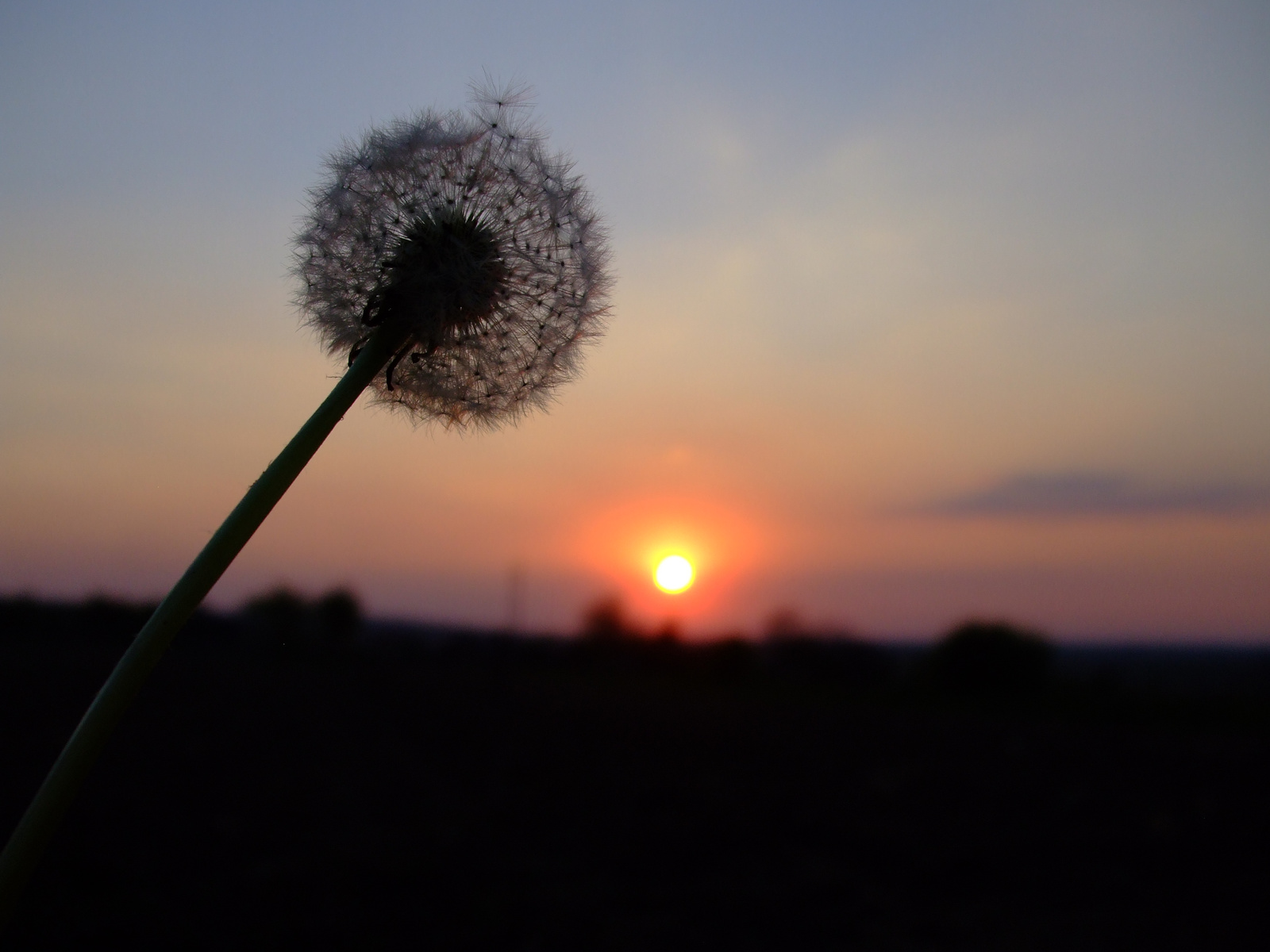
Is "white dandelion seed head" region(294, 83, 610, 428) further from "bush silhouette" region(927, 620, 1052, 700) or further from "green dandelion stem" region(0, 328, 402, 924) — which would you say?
"bush silhouette" region(927, 620, 1052, 700)

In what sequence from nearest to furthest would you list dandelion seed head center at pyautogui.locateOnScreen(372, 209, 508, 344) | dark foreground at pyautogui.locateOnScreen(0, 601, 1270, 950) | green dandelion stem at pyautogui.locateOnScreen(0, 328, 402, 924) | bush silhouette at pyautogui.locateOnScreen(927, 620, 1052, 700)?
1. green dandelion stem at pyautogui.locateOnScreen(0, 328, 402, 924)
2. dandelion seed head center at pyautogui.locateOnScreen(372, 209, 508, 344)
3. dark foreground at pyautogui.locateOnScreen(0, 601, 1270, 950)
4. bush silhouette at pyautogui.locateOnScreen(927, 620, 1052, 700)

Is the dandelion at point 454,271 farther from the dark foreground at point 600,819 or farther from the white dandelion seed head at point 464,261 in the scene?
the dark foreground at point 600,819

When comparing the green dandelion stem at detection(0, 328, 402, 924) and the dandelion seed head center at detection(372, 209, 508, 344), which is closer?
the green dandelion stem at detection(0, 328, 402, 924)

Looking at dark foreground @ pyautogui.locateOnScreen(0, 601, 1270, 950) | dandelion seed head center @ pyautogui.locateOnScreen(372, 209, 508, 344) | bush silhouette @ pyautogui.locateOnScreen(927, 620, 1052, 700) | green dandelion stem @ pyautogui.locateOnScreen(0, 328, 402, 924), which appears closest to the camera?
green dandelion stem @ pyautogui.locateOnScreen(0, 328, 402, 924)

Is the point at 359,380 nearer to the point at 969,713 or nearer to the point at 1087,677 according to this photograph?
the point at 969,713

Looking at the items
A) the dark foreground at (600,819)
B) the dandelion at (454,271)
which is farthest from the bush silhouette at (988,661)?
the dandelion at (454,271)

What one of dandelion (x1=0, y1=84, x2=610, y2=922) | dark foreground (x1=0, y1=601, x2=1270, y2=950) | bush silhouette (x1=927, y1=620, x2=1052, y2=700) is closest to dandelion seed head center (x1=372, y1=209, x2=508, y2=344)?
dandelion (x1=0, y1=84, x2=610, y2=922)

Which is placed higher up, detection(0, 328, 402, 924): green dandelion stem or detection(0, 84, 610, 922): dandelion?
detection(0, 84, 610, 922): dandelion

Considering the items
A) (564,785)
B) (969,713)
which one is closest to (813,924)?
(564,785)
